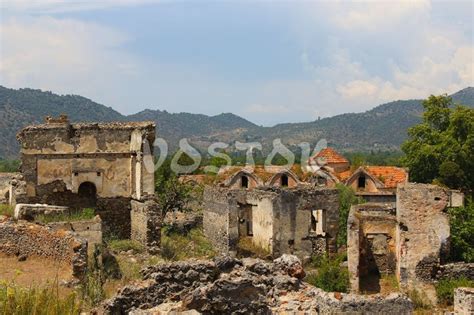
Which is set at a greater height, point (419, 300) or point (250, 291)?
point (250, 291)

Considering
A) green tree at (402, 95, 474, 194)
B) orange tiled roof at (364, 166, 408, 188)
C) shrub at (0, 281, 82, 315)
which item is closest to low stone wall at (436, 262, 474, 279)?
shrub at (0, 281, 82, 315)

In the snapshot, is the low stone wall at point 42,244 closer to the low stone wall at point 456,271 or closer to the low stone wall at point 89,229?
the low stone wall at point 89,229

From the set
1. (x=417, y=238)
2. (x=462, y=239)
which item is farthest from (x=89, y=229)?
(x=462, y=239)

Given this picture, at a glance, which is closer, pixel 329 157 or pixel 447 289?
pixel 447 289

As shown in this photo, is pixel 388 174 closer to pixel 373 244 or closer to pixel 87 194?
pixel 373 244

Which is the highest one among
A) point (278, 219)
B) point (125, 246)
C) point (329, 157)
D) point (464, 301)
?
point (329, 157)

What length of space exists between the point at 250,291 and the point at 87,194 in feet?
43.6

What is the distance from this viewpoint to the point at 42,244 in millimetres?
14211

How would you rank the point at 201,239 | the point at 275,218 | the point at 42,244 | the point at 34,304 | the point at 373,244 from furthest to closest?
the point at 201,239
the point at 275,218
the point at 373,244
the point at 42,244
the point at 34,304

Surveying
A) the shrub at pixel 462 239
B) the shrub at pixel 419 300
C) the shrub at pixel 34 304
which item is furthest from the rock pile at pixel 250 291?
the shrub at pixel 462 239

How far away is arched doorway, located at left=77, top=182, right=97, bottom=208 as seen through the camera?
20.3m

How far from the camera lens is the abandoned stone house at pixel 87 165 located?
19828mm

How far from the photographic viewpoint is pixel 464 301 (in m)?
13.7

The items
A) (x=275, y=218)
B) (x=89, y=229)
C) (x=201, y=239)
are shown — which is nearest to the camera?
(x=89, y=229)
